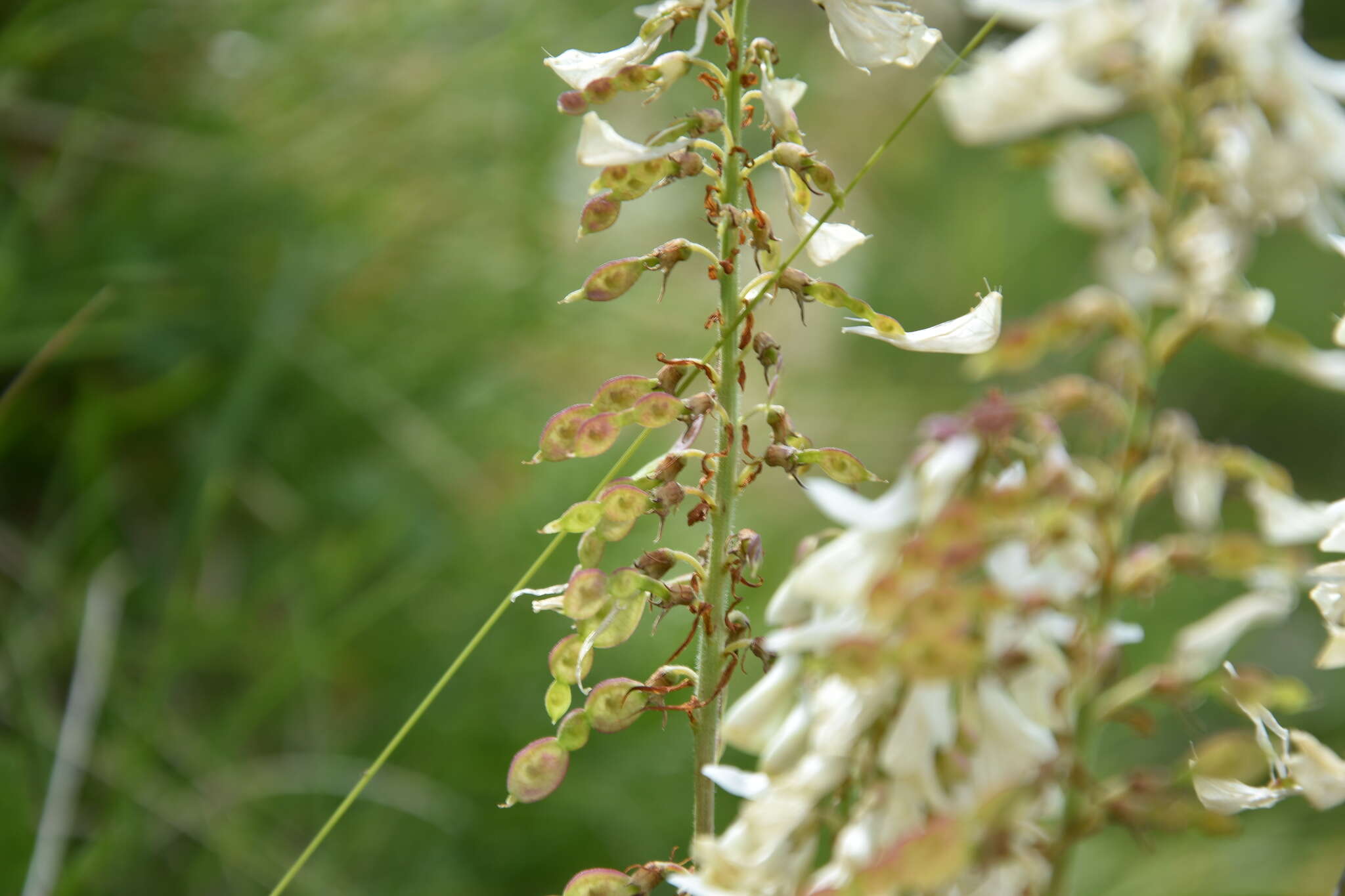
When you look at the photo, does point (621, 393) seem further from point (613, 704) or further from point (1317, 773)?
point (1317, 773)

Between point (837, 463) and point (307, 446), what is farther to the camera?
point (307, 446)

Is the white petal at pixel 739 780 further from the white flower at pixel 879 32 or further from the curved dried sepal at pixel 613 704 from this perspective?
the white flower at pixel 879 32

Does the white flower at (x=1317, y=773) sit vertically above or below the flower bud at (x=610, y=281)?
below

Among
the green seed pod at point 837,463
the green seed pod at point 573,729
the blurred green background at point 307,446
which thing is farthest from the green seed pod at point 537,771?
the blurred green background at point 307,446

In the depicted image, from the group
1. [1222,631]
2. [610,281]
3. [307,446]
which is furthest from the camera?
[307,446]

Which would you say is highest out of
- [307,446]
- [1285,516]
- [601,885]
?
[1285,516]

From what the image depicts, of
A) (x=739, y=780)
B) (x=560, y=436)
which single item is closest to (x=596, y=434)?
(x=560, y=436)

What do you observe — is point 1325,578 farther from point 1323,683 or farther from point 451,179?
point 1323,683
